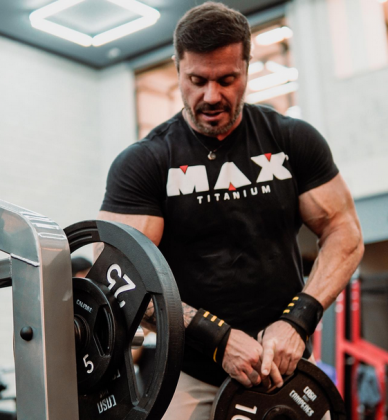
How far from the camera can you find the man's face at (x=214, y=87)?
68.6 inches

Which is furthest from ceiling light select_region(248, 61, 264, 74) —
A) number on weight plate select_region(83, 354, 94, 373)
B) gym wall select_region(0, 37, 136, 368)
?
number on weight plate select_region(83, 354, 94, 373)

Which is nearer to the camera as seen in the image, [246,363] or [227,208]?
[246,363]

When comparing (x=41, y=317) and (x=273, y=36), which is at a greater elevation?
(x=273, y=36)

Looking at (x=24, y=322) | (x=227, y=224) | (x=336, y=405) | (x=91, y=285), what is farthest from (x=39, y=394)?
(x=336, y=405)

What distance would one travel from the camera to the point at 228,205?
68.8 inches

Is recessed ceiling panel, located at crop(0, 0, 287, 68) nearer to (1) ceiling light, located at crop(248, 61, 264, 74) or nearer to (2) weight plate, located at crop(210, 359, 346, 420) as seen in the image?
(1) ceiling light, located at crop(248, 61, 264, 74)

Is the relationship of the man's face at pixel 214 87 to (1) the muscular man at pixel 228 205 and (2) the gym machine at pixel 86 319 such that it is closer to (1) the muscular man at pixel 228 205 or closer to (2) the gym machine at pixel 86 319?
(1) the muscular man at pixel 228 205

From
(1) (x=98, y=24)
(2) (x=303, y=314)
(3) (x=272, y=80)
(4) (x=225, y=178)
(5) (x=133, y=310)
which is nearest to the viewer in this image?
(5) (x=133, y=310)

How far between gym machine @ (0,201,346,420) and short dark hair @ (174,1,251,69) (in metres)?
0.73

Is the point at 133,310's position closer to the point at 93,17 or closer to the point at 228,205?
the point at 228,205

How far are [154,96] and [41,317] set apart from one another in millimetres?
5712

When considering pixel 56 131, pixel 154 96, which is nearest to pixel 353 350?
pixel 154 96

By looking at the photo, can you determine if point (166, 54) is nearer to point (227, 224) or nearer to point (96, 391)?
point (227, 224)

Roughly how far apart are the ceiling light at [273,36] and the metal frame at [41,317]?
16.3 feet
